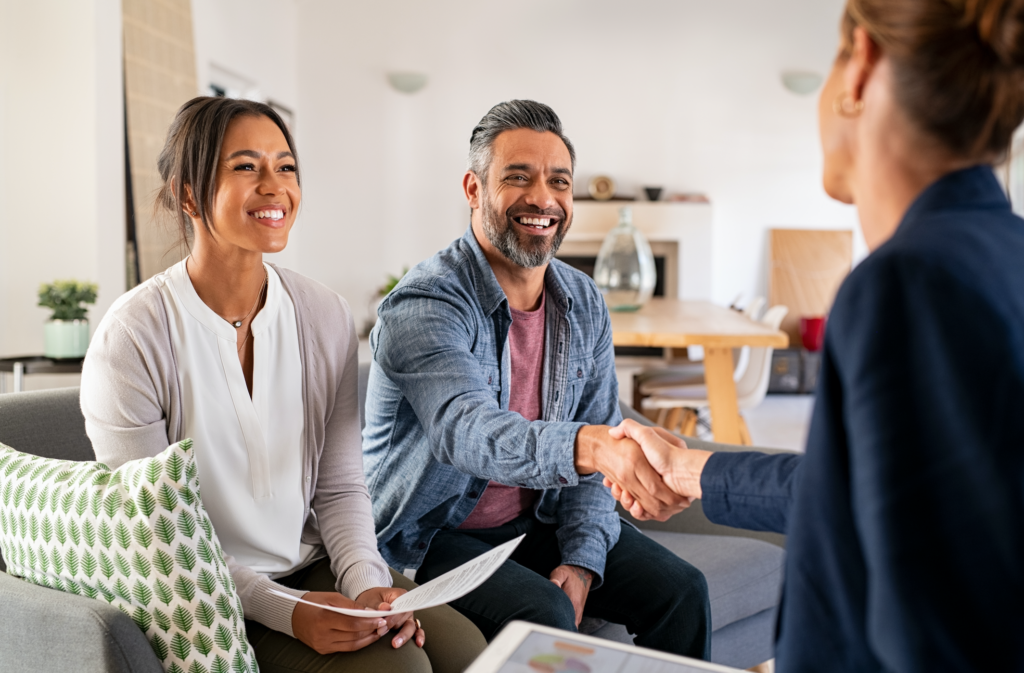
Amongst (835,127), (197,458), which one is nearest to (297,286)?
(197,458)

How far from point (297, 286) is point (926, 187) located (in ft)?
3.57

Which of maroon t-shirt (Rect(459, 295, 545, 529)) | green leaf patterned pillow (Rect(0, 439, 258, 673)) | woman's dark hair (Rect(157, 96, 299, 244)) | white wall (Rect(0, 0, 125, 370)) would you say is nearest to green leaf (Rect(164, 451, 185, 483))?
green leaf patterned pillow (Rect(0, 439, 258, 673))

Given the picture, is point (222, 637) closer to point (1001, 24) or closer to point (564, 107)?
point (1001, 24)

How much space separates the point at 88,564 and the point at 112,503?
3.3 inches

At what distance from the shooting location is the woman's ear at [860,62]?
2.30 feet

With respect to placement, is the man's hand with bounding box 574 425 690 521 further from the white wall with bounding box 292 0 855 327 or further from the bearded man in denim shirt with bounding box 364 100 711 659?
the white wall with bounding box 292 0 855 327

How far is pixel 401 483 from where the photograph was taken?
1.64m

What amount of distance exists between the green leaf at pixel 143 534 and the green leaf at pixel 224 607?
4.5 inches

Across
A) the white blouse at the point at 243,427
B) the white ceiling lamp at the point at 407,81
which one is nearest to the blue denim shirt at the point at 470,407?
the white blouse at the point at 243,427

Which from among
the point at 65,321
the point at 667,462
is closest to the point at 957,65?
the point at 667,462

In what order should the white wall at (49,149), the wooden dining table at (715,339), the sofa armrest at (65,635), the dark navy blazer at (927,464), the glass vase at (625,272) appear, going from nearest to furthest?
the dark navy blazer at (927,464)
the sofa armrest at (65,635)
the wooden dining table at (715,339)
the white wall at (49,149)
the glass vase at (625,272)

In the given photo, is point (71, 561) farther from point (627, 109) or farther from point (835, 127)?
point (627, 109)

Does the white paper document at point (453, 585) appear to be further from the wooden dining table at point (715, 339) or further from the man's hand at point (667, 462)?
the wooden dining table at point (715, 339)

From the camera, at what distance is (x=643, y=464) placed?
4.35ft
